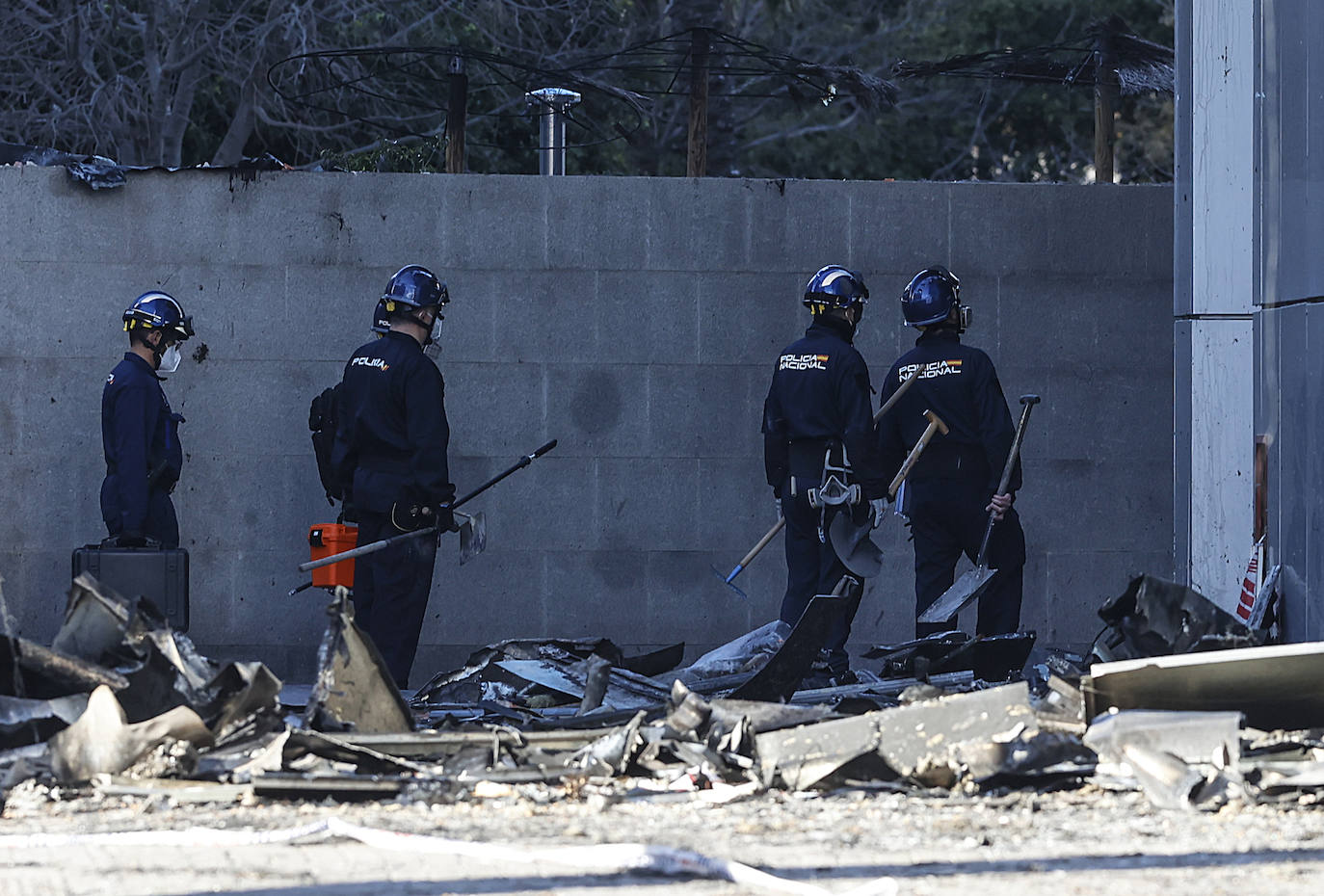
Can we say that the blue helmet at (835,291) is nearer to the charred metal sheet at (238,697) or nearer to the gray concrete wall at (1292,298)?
the gray concrete wall at (1292,298)

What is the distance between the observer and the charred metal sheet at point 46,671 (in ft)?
19.9

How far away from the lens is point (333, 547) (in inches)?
326

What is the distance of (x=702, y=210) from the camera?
8.73 m

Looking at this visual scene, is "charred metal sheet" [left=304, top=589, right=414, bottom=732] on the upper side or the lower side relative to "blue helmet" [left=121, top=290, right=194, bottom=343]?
lower

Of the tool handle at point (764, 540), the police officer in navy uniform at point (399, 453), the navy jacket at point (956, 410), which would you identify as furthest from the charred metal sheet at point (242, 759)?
the navy jacket at point (956, 410)

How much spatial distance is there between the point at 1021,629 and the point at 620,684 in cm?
248

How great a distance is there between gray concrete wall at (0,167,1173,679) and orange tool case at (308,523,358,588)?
1.41ft

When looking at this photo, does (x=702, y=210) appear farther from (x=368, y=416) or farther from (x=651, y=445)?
(x=368, y=416)

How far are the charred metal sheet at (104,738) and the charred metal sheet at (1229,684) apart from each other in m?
2.87

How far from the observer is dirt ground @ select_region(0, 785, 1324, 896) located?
4164 millimetres

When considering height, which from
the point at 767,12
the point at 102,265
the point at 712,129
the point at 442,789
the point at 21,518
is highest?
the point at 767,12

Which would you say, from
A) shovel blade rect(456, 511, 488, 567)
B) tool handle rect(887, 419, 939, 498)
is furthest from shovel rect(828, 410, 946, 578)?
shovel blade rect(456, 511, 488, 567)

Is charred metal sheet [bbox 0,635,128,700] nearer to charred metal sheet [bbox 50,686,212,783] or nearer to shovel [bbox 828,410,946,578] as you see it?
charred metal sheet [bbox 50,686,212,783]

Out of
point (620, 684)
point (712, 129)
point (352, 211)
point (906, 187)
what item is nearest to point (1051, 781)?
point (620, 684)
